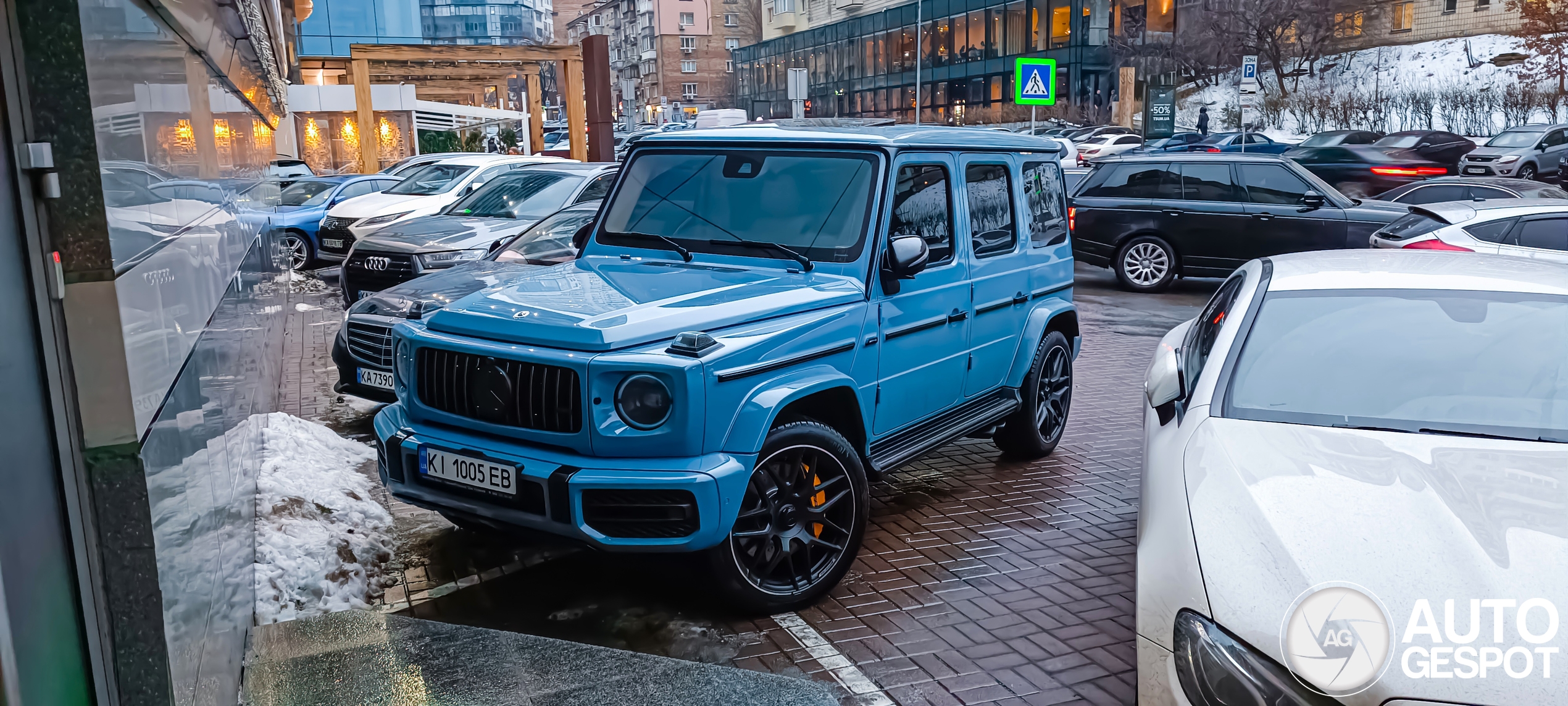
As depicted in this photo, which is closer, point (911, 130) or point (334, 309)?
point (911, 130)

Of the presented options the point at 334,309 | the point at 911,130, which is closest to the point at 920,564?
the point at 911,130

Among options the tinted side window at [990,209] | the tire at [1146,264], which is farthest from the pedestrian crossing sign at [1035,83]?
the tinted side window at [990,209]

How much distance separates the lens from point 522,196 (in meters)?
11.7

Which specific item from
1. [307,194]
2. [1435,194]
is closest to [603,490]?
[1435,194]

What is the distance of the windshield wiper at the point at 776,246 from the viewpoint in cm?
489

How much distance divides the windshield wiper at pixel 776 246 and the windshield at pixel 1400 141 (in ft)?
87.1

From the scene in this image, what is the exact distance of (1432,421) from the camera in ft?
11.4

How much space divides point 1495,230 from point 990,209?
21.5 feet

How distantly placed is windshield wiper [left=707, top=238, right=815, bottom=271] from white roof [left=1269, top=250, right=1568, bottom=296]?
1.92 meters

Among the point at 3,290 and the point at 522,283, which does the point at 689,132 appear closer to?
the point at 522,283

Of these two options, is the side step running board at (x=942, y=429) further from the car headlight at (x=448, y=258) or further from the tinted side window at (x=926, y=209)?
the car headlight at (x=448, y=258)

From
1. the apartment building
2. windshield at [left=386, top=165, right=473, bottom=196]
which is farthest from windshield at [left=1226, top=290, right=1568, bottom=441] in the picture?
the apartment building

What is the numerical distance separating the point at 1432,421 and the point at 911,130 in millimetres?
2873

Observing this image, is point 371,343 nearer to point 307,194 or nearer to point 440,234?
point 440,234
